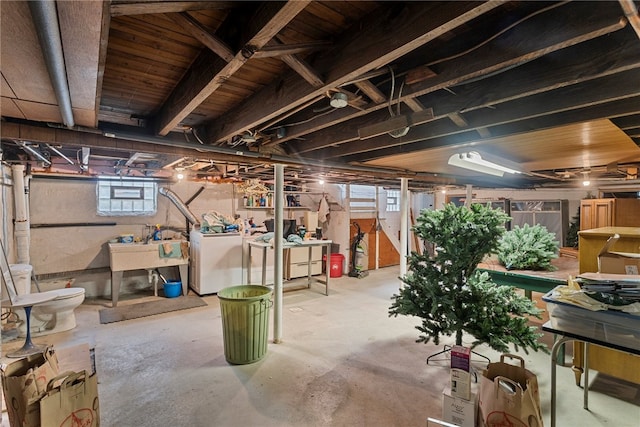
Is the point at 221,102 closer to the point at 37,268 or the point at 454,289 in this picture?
the point at 454,289

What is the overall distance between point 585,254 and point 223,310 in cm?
334

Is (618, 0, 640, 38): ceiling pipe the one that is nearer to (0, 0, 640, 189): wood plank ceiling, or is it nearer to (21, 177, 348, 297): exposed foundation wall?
(0, 0, 640, 189): wood plank ceiling

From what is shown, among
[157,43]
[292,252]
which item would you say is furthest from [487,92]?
[292,252]

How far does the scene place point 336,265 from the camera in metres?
6.89

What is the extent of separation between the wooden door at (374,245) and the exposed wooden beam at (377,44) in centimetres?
560

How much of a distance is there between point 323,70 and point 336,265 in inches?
225

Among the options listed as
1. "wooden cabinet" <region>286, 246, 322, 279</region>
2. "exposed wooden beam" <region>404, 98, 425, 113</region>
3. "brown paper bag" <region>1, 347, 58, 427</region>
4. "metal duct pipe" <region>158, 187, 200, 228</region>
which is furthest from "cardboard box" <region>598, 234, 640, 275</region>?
"metal duct pipe" <region>158, 187, 200, 228</region>

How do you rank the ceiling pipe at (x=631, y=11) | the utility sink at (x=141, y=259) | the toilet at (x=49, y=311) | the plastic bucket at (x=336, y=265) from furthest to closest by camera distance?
1. the plastic bucket at (x=336, y=265)
2. the utility sink at (x=141, y=259)
3. the toilet at (x=49, y=311)
4. the ceiling pipe at (x=631, y=11)

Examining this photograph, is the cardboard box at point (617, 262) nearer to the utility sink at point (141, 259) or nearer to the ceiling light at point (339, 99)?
the ceiling light at point (339, 99)

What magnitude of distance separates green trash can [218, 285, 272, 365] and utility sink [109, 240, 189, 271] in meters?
2.65

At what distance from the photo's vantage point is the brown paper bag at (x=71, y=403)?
160cm

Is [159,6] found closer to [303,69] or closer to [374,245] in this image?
[303,69]

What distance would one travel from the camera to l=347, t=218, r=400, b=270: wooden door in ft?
24.6

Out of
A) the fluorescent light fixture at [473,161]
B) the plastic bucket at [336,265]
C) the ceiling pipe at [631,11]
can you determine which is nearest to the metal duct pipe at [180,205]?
the plastic bucket at [336,265]
